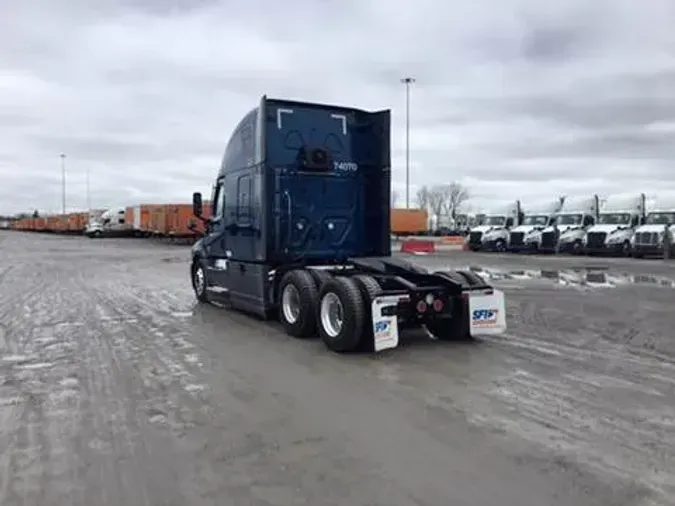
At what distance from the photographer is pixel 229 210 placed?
12844 mm

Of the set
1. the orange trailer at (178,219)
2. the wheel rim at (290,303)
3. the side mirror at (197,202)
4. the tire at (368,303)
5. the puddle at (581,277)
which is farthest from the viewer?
the orange trailer at (178,219)

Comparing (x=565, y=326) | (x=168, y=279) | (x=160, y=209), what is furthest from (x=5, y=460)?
(x=160, y=209)

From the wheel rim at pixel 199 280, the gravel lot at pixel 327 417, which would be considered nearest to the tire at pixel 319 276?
the gravel lot at pixel 327 417

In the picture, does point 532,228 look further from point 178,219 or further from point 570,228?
point 178,219

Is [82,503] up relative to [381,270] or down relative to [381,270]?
down

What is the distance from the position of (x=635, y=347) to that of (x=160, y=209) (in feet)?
179

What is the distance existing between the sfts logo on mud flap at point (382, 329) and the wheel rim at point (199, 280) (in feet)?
21.6

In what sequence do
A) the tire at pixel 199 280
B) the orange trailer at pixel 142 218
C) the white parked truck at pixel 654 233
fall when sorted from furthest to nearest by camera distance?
1. the orange trailer at pixel 142 218
2. the white parked truck at pixel 654 233
3. the tire at pixel 199 280

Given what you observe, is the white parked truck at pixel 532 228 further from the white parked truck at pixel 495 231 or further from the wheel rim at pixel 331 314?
the wheel rim at pixel 331 314

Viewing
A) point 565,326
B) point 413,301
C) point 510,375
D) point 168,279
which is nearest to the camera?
point 510,375

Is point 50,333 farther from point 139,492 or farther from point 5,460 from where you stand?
point 139,492

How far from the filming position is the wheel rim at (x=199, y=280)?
47.3 feet

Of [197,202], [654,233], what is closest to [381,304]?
[197,202]

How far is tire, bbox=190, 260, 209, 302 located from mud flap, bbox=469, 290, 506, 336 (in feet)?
21.5
